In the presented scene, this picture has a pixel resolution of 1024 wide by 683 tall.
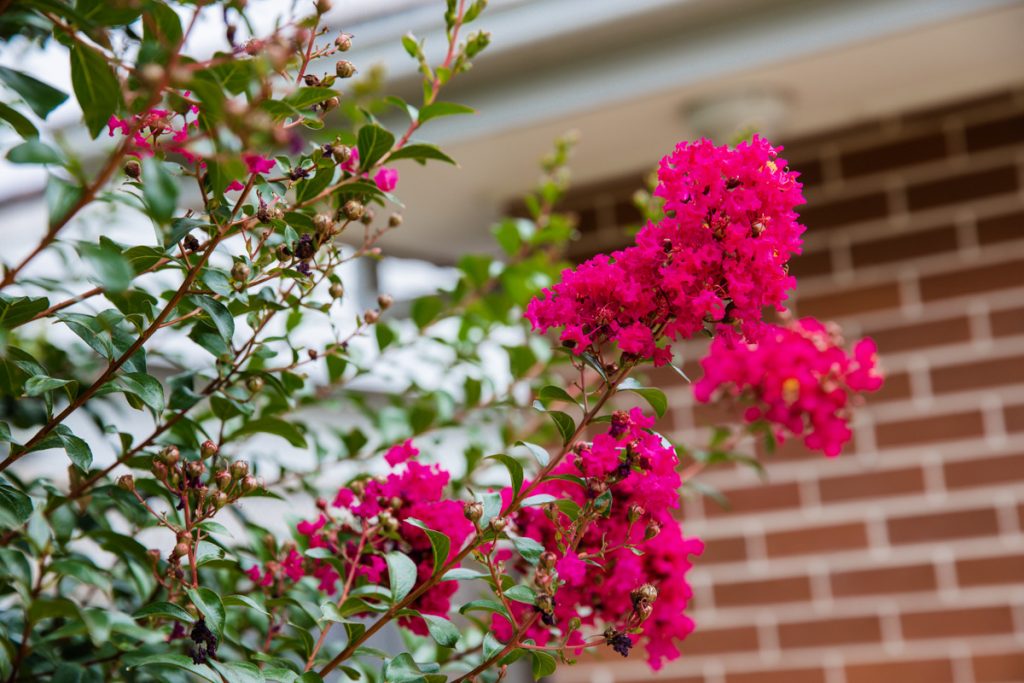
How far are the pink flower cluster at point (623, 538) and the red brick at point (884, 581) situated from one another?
164 cm

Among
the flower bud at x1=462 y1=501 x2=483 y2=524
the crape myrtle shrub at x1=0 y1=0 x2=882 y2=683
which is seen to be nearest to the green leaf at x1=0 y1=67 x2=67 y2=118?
the crape myrtle shrub at x1=0 y1=0 x2=882 y2=683

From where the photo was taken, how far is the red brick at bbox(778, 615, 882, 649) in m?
2.33

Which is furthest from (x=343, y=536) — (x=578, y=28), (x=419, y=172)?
(x=419, y=172)

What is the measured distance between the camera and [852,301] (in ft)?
7.97

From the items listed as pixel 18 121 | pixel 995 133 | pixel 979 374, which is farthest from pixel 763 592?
pixel 18 121

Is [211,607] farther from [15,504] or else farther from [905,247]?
[905,247]

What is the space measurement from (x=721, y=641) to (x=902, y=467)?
1.93ft

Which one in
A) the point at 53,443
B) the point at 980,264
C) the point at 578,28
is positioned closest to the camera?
the point at 53,443

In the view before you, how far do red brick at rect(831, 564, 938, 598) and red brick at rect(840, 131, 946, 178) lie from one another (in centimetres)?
91

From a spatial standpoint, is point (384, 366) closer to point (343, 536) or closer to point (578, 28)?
point (343, 536)

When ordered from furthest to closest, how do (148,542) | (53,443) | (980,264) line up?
1. (980,264)
2. (148,542)
3. (53,443)

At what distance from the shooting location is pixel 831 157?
8.15 ft

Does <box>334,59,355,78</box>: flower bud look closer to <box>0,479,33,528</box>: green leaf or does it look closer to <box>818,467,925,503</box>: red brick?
<box>0,479,33,528</box>: green leaf

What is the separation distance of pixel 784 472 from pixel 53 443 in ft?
6.67
